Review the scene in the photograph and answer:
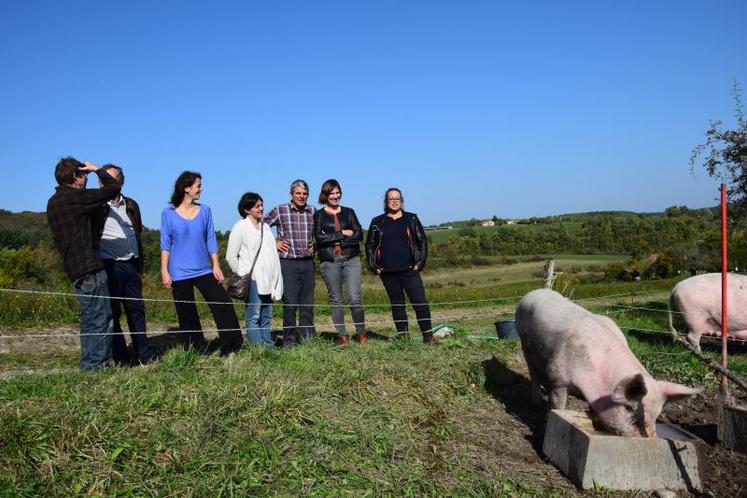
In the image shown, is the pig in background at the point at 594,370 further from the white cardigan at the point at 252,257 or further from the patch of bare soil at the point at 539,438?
the white cardigan at the point at 252,257

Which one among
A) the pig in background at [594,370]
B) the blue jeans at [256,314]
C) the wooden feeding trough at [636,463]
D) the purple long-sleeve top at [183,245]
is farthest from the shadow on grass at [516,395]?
the purple long-sleeve top at [183,245]

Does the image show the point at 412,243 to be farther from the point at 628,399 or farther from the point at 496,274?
the point at 496,274

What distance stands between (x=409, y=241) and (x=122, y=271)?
3.70m

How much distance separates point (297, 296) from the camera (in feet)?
24.4

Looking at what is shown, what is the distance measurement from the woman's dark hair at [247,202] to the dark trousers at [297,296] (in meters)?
0.81

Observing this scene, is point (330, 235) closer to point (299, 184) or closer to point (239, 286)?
point (299, 184)

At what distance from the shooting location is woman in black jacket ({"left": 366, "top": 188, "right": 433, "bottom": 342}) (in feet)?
25.5

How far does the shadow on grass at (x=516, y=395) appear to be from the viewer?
5143 mm

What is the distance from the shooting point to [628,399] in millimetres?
4031

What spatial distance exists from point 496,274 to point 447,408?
3152 centimetres

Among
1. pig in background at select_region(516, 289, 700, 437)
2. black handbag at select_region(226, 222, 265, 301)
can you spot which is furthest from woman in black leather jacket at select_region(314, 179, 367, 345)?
pig in background at select_region(516, 289, 700, 437)

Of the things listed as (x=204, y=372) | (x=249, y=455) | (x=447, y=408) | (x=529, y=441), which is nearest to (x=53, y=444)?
(x=249, y=455)

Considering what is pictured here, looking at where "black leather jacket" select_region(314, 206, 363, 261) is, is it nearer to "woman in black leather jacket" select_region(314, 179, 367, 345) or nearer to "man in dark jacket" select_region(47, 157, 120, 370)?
"woman in black leather jacket" select_region(314, 179, 367, 345)

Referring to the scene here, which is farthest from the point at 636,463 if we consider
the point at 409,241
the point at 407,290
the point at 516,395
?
the point at 409,241
